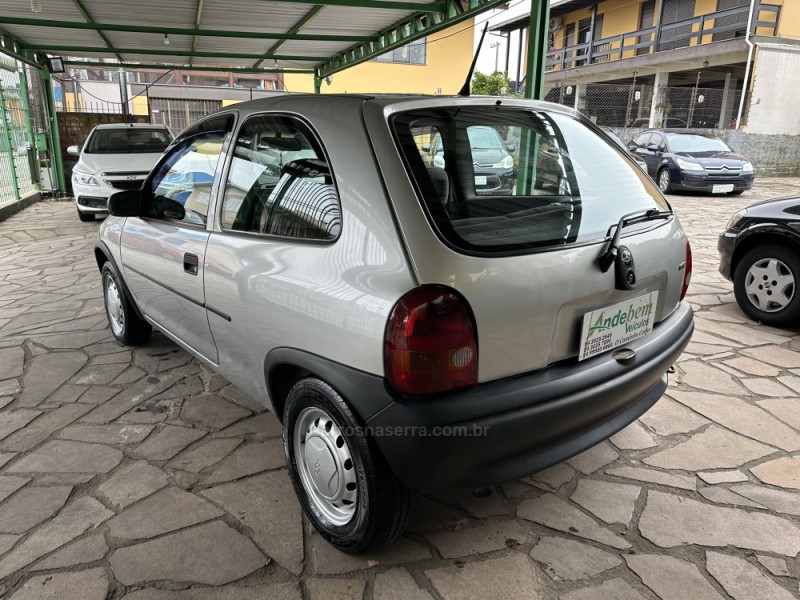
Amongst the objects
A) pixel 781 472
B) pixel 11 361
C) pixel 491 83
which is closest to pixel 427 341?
pixel 781 472

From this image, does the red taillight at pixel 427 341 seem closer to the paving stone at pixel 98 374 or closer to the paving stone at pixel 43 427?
the paving stone at pixel 43 427

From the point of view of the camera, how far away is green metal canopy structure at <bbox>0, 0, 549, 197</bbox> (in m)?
7.76

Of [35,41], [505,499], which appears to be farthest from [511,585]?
[35,41]

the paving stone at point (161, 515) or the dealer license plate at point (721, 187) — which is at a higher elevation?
the dealer license plate at point (721, 187)

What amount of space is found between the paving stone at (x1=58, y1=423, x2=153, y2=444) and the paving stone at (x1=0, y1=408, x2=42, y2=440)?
0.89 feet

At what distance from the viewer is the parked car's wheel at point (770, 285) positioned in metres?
4.31

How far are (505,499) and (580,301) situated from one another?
100 centimetres

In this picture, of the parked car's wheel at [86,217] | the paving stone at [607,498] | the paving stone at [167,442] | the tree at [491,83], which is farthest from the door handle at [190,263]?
the tree at [491,83]

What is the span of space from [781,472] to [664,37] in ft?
78.5

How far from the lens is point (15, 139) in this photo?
11.6 m

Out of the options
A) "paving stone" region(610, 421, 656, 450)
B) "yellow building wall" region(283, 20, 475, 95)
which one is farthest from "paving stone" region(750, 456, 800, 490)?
"yellow building wall" region(283, 20, 475, 95)

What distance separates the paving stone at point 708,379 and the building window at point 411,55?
23.4 metres

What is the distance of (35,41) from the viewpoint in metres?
10.9

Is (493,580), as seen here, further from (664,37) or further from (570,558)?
(664,37)
